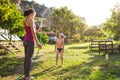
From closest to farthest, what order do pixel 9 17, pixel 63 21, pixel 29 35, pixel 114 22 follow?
1. pixel 29 35
2. pixel 9 17
3. pixel 114 22
4. pixel 63 21

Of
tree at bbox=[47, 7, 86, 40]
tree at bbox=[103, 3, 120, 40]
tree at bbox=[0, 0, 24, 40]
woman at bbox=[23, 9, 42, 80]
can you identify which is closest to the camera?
woman at bbox=[23, 9, 42, 80]

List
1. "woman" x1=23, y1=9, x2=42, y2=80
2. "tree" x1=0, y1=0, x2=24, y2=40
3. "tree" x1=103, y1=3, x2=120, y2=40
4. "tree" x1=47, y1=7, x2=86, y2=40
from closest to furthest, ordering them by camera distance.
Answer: "woman" x1=23, y1=9, x2=42, y2=80
"tree" x1=0, y1=0, x2=24, y2=40
"tree" x1=103, y1=3, x2=120, y2=40
"tree" x1=47, y1=7, x2=86, y2=40

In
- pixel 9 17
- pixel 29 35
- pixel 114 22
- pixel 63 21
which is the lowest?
pixel 29 35

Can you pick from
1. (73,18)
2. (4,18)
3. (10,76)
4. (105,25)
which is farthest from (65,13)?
(10,76)

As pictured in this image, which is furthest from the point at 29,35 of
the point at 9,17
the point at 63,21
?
the point at 63,21

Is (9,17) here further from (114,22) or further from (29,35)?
(114,22)

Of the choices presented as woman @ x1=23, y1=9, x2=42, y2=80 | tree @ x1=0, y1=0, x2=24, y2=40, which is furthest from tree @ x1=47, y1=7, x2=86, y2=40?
woman @ x1=23, y1=9, x2=42, y2=80

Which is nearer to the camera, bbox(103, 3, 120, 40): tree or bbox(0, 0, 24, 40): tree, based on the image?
bbox(0, 0, 24, 40): tree

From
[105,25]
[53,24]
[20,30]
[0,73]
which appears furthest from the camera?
[53,24]

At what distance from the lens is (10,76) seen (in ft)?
37.6

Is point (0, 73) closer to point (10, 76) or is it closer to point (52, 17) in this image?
point (10, 76)

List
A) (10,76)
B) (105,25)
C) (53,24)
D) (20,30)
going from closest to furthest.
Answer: (10,76), (20,30), (105,25), (53,24)

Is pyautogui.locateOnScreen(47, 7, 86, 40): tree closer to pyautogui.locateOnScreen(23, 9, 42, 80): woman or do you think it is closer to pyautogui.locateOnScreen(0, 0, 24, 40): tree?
pyautogui.locateOnScreen(0, 0, 24, 40): tree

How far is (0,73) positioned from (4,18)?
418cm
